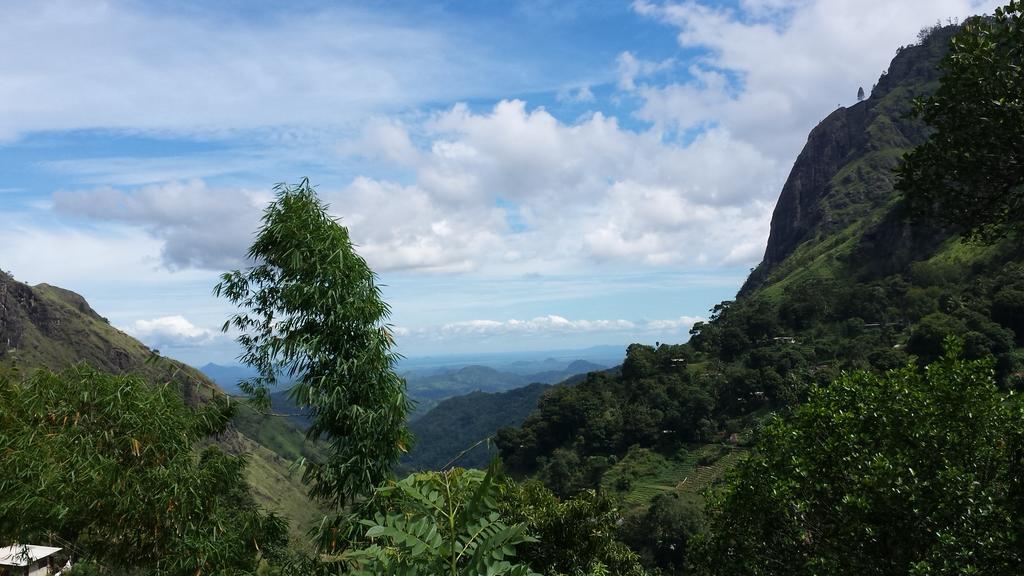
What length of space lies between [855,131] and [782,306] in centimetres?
9033

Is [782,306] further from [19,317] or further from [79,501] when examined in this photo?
[19,317]

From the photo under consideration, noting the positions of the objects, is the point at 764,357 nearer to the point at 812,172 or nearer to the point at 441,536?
the point at 441,536

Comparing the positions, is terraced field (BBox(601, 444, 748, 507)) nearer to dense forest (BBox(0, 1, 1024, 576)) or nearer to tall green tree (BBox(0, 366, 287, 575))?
dense forest (BBox(0, 1, 1024, 576))

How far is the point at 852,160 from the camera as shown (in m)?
146

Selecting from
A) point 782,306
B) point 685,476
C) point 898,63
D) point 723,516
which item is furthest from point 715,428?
point 898,63

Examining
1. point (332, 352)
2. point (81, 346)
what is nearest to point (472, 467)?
point (332, 352)

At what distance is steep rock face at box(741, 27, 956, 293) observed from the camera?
5241 inches

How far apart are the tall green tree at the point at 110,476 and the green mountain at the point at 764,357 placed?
4749 cm

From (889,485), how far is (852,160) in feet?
528

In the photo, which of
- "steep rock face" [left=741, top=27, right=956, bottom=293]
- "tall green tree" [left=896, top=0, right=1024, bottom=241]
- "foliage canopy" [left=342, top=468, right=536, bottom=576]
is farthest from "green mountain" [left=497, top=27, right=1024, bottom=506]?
"foliage canopy" [left=342, top=468, right=536, bottom=576]

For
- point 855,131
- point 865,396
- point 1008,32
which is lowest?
point 865,396

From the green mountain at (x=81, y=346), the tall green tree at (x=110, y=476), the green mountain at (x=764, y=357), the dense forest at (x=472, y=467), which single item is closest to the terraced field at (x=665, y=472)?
the green mountain at (x=764, y=357)

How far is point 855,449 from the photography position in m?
8.51

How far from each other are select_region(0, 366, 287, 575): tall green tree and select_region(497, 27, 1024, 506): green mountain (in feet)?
156
